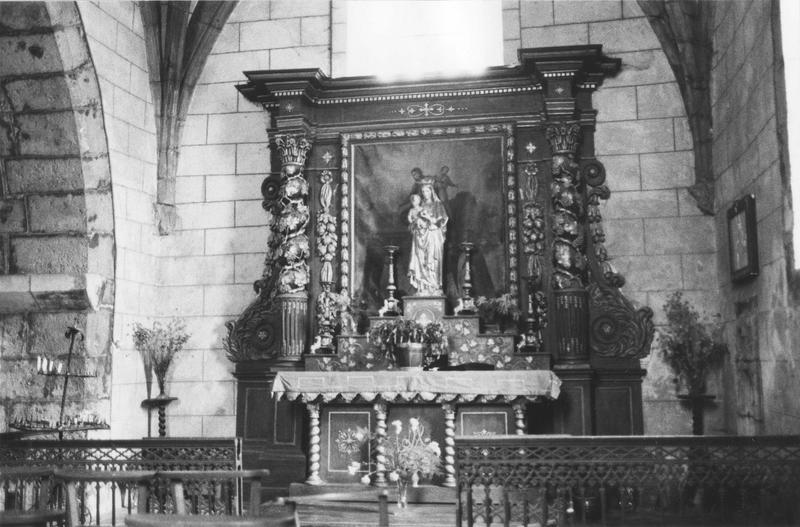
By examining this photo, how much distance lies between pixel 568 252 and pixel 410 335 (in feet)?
6.10

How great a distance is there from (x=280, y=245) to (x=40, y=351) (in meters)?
2.72

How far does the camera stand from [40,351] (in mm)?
9164

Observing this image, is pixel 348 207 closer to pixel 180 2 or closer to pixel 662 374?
pixel 180 2

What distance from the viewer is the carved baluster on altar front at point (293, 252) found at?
9.51 m

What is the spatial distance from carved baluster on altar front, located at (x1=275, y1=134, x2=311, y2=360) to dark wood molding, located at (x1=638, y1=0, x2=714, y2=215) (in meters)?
4.22

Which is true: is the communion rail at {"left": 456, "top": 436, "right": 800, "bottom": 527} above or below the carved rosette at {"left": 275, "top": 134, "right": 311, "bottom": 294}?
below

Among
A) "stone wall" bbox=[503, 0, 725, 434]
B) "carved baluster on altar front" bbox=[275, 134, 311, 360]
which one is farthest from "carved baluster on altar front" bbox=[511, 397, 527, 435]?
"carved baluster on altar front" bbox=[275, 134, 311, 360]

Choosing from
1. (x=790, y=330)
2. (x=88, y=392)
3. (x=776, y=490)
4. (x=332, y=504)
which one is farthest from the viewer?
(x=88, y=392)

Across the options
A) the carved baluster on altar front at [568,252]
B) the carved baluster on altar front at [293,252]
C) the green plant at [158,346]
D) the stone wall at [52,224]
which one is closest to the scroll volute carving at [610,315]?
the carved baluster on altar front at [568,252]

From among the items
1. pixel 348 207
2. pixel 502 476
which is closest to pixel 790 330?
pixel 502 476

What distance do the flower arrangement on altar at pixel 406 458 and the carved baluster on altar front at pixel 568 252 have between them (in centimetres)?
172

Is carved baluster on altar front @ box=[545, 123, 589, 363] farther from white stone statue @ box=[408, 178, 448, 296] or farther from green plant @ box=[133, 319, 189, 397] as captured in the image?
green plant @ box=[133, 319, 189, 397]

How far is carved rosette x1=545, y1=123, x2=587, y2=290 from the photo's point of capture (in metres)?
9.12

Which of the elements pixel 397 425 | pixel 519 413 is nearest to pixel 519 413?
pixel 519 413
